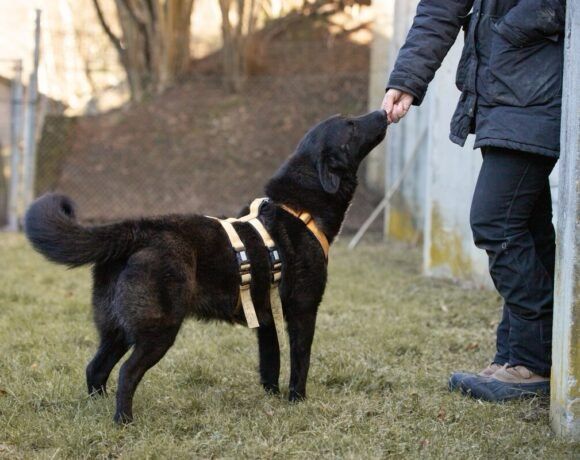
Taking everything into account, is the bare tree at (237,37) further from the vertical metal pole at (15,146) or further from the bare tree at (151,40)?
the vertical metal pole at (15,146)

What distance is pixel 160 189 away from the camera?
40.2ft

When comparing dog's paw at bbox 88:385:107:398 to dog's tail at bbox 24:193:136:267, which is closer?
dog's tail at bbox 24:193:136:267

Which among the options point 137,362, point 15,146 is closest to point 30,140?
point 15,146

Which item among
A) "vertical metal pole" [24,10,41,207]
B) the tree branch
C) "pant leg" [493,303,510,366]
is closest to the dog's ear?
"pant leg" [493,303,510,366]

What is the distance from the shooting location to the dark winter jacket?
3.15 meters

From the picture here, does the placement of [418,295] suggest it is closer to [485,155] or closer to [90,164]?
[485,155]

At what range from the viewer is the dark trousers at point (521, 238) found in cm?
329

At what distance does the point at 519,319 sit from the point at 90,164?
10180mm

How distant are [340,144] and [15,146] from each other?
7.71m

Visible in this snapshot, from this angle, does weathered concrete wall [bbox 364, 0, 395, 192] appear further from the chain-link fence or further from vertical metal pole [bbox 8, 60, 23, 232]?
vertical metal pole [bbox 8, 60, 23, 232]

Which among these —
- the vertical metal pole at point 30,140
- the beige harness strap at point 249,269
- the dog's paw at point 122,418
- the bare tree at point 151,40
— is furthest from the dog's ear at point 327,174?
the bare tree at point 151,40

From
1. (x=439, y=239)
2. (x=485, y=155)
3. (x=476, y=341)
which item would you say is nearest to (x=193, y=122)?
(x=439, y=239)

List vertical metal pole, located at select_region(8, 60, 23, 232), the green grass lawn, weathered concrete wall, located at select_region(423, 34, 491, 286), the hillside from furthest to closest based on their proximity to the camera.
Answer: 1. the hillside
2. vertical metal pole, located at select_region(8, 60, 23, 232)
3. weathered concrete wall, located at select_region(423, 34, 491, 286)
4. the green grass lawn

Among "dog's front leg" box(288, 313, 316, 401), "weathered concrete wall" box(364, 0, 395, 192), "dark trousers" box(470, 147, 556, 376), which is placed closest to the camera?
"dark trousers" box(470, 147, 556, 376)
